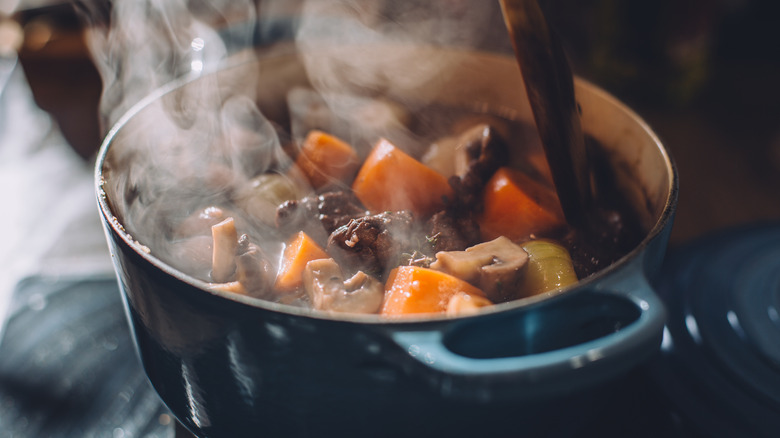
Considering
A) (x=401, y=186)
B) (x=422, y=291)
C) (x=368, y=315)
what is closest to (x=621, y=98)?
(x=401, y=186)

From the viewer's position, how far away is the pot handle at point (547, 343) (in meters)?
0.54

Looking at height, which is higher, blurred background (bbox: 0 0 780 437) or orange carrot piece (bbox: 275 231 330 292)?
orange carrot piece (bbox: 275 231 330 292)

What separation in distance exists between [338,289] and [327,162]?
0.47 metres

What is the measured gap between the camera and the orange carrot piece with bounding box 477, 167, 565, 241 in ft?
3.63

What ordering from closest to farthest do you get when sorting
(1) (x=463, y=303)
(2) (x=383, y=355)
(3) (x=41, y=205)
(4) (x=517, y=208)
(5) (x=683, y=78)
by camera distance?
(2) (x=383, y=355), (1) (x=463, y=303), (4) (x=517, y=208), (3) (x=41, y=205), (5) (x=683, y=78)

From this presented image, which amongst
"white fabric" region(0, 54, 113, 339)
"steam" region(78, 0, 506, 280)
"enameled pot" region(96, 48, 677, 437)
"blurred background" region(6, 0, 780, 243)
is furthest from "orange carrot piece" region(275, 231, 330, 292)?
"blurred background" region(6, 0, 780, 243)

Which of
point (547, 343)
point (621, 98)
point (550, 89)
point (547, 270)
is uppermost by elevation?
point (550, 89)

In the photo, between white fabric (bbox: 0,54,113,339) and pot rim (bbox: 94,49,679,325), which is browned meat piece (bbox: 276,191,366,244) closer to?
pot rim (bbox: 94,49,679,325)

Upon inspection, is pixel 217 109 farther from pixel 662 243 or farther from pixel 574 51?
pixel 574 51

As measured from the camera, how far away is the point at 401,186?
1178 millimetres

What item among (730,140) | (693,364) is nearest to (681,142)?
(730,140)

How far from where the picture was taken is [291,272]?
38.5 inches

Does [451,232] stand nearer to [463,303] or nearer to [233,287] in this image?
[463,303]

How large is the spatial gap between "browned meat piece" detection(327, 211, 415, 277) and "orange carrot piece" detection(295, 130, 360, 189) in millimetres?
260
